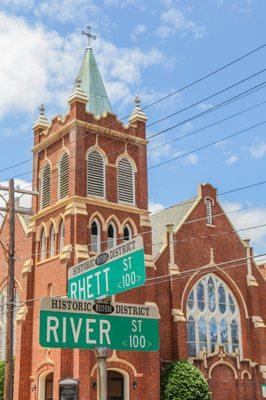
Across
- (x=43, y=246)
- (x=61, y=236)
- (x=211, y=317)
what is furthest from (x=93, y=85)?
(x=211, y=317)

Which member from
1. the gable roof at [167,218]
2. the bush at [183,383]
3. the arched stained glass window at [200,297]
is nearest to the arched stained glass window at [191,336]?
the arched stained glass window at [200,297]

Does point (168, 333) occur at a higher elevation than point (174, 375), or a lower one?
higher

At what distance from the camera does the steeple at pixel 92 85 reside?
31.3 meters

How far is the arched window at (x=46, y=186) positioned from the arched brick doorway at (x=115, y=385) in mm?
8760

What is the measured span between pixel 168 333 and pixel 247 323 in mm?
5637

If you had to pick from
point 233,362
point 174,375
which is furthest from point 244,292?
point 174,375

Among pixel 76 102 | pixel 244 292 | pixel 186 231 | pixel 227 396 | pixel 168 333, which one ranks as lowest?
pixel 227 396

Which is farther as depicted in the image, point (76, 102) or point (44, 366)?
point (76, 102)

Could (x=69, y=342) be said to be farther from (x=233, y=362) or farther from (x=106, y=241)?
(x=233, y=362)

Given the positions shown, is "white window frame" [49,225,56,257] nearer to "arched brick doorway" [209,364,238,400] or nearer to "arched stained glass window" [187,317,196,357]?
"arched stained glass window" [187,317,196,357]

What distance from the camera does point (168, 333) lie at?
1153 inches

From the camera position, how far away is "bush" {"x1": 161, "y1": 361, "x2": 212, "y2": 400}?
27000mm

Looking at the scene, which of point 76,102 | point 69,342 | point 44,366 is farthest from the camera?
point 76,102

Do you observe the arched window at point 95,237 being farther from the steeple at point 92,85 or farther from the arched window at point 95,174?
the steeple at point 92,85
